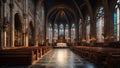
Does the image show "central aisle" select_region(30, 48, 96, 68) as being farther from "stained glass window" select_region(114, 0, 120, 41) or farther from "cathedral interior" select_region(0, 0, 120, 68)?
"stained glass window" select_region(114, 0, 120, 41)

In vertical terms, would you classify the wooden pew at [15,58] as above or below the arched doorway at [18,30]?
below

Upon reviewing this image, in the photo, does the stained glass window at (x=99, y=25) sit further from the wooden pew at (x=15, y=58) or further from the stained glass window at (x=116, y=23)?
the wooden pew at (x=15, y=58)

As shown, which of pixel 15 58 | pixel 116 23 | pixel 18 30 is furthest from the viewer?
pixel 116 23

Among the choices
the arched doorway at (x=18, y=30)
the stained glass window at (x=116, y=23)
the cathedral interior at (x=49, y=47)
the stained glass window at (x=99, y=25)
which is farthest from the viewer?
the stained glass window at (x=99, y=25)

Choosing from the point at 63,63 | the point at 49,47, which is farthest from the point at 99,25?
the point at 63,63

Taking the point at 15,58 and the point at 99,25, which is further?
the point at 99,25

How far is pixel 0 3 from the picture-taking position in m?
15.2

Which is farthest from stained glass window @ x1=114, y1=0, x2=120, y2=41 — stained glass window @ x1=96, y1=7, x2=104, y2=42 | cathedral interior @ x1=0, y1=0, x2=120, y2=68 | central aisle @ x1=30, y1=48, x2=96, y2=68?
central aisle @ x1=30, y1=48, x2=96, y2=68

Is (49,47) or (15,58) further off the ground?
(15,58)

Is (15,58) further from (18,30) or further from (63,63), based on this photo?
(18,30)

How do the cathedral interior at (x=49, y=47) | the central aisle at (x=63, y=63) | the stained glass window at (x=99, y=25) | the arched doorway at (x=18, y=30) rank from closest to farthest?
the central aisle at (x=63, y=63)
the cathedral interior at (x=49, y=47)
the arched doorway at (x=18, y=30)
the stained glass window at (x=99, y=25)

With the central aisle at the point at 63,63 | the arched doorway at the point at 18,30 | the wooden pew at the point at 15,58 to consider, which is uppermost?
the arched doorway at the point at 18,30

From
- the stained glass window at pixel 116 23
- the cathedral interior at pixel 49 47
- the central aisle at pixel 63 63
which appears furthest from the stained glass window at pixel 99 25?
→ the central aisle at pixel 63 63

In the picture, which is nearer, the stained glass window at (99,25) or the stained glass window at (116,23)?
the stained glass window at (116,23)
